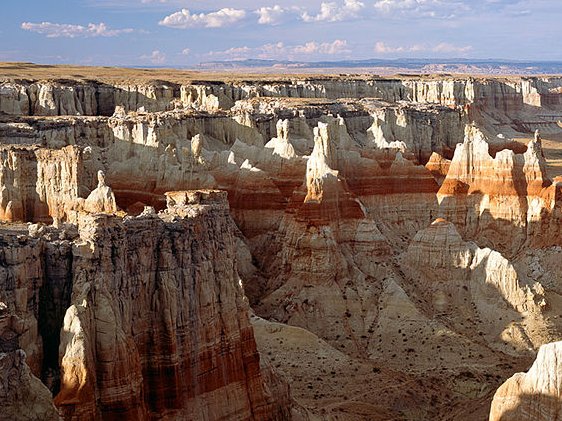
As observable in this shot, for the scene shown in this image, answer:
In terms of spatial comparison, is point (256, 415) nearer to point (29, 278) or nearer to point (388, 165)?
point (29, 278)

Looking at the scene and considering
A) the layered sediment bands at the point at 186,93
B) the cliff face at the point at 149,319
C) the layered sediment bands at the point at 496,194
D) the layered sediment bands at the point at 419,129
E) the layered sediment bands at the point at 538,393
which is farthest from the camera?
the layered sediment bands at the point at 186,93

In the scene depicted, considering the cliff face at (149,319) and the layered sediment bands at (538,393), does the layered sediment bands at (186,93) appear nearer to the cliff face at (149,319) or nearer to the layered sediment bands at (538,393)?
the cliff face at (149,319)

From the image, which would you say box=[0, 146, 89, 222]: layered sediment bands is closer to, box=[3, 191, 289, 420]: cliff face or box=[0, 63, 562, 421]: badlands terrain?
box=[0, 63, 562, 421]: badlands terrain

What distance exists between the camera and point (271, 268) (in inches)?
1984

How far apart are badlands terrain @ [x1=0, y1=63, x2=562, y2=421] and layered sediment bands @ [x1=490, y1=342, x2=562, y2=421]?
0.06 m

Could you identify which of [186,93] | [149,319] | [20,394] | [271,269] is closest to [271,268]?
[271,269]

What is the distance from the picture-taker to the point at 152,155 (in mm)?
51281

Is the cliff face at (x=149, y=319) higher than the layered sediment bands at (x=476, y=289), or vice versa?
the cliff face at (x=149, y=319)

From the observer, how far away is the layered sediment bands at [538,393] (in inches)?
995

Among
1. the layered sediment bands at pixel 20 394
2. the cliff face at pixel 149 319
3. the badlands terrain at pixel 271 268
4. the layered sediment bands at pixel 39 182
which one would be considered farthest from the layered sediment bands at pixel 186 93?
the layered sediment bands at pixel 20 394

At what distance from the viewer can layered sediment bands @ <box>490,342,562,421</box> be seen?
82.9 ft

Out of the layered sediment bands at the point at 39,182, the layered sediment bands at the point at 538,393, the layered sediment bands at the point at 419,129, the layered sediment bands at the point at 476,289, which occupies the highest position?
the layered sediment bands at the point at 39,182

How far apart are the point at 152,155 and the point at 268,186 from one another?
24.0 ft

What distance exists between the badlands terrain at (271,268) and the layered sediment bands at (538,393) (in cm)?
6
